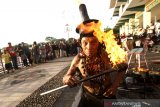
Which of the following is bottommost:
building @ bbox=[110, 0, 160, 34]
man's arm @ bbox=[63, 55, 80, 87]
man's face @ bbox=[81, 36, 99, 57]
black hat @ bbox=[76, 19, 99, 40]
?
man's arm @ bbox=[63, 55, 80, 87]

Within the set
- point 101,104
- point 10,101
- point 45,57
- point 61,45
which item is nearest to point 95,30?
point 101,104

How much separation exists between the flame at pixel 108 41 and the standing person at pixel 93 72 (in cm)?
3

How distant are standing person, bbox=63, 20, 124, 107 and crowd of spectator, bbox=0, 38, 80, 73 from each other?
33.1 ft

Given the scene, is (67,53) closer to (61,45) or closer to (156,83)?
(61,45)

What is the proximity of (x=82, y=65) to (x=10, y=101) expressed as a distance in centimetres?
508

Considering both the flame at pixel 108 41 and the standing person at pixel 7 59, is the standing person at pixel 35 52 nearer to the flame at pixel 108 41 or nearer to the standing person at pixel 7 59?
the standing person at pixel 7 59

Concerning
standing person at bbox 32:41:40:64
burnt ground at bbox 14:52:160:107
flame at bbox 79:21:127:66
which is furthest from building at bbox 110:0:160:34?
flame at bbox 79:21:127:66

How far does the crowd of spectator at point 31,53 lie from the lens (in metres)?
17.1

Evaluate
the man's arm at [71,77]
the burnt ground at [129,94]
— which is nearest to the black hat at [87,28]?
the man's arm at [71,77]

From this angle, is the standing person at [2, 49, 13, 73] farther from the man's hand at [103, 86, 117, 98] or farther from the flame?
the man's hand at [103, 86, 117, 98]

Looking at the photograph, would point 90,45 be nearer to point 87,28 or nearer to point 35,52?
point 87,28

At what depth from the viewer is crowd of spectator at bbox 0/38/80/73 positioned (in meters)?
17.1

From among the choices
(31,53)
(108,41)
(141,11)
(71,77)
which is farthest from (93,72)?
(141,11)

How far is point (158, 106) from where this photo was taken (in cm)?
345
